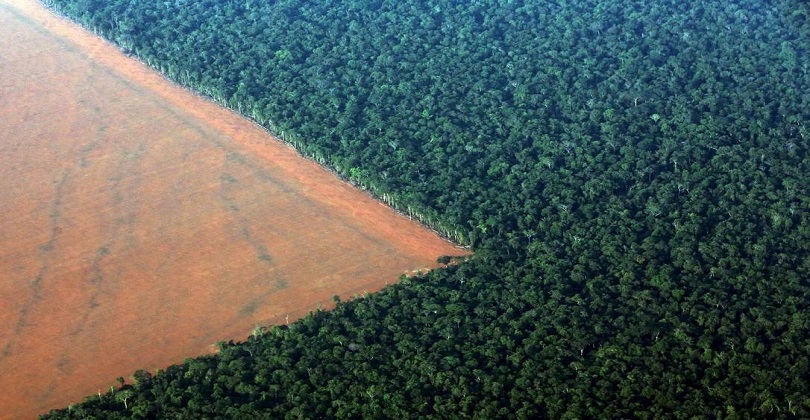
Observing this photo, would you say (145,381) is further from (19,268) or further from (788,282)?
(788,282)

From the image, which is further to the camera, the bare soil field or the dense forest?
the bare soil field

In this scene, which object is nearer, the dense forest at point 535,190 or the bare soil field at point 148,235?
the dense forest at point 535,190

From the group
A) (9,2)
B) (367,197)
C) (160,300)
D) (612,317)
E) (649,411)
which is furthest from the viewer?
(9,2)

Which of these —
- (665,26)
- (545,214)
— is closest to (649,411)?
(545,214)

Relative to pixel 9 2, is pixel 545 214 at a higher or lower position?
lower
